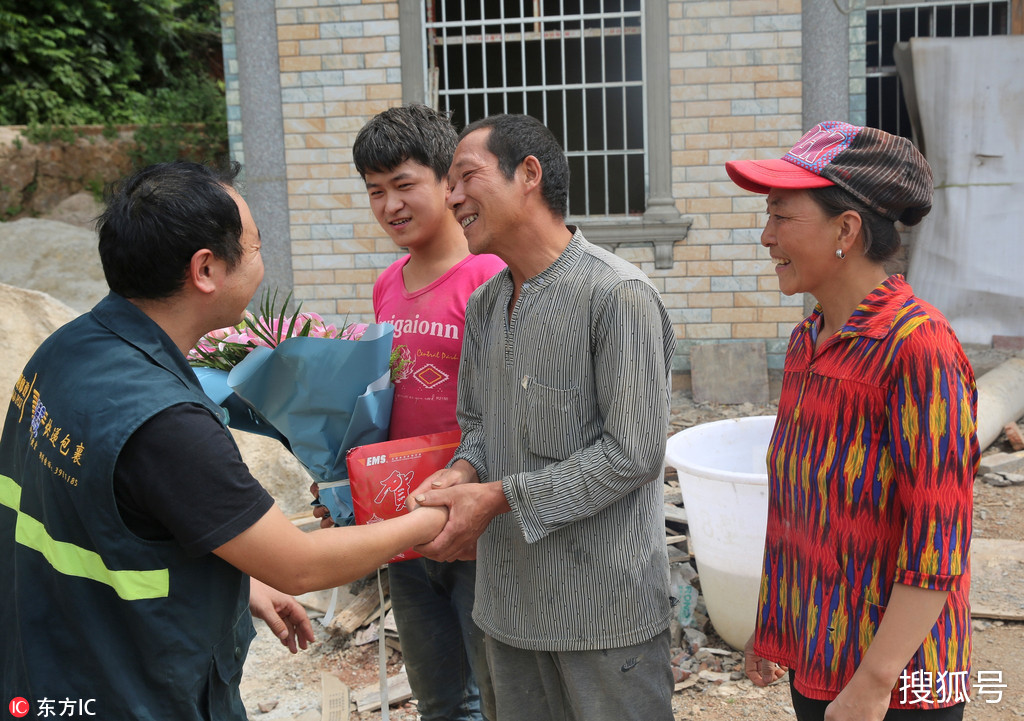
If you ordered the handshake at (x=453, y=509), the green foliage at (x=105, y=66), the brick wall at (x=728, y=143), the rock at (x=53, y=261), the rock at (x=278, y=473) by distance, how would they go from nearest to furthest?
the handshake at (x=453, y=509) < the rock at (x=278, y=473) < the brick wall at (x=728, y=143) < the rock at (x=53, y=261) < the green foliage at (x=105, y=66)

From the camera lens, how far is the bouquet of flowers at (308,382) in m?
2.15

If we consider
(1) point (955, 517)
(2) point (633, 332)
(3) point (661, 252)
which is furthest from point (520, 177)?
(3) point (661, 252)

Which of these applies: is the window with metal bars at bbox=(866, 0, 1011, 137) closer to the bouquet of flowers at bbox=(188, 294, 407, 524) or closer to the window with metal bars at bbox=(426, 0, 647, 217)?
the window with metal bars at bbox=(426, 0, 647, 217)

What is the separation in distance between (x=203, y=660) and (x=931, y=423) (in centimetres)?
141

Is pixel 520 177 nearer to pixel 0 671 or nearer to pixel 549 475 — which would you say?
pixel 549 475

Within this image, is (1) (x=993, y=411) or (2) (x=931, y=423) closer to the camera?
(2) (x=931, y=423)

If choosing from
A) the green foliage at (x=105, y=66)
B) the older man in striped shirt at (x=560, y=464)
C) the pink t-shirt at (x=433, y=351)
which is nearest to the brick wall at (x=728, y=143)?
the pink t-shirt at (x=433, y=351)

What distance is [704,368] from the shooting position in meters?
7.18

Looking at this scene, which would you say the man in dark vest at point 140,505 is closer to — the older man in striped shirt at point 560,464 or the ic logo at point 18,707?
the ic logo at point 18,707

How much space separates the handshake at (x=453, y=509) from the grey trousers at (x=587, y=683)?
0.30 meters

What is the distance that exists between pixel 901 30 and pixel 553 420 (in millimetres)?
7642

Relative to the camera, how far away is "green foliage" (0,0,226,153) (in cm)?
1066

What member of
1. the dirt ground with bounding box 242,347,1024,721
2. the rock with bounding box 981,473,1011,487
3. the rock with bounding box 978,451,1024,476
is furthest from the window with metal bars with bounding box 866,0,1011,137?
the dirt ground with bounding box 242,347,1024,721

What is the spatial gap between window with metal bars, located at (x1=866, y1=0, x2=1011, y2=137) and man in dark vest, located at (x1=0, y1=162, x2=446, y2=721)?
7441mm
